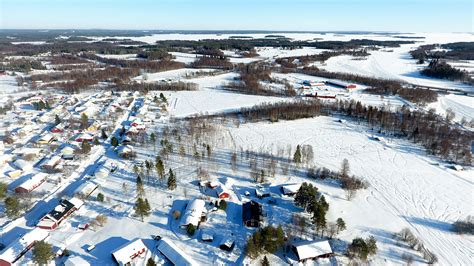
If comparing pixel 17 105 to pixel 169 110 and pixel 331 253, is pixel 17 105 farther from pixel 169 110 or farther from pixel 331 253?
pixel 331 253

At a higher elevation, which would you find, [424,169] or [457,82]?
[457,82]

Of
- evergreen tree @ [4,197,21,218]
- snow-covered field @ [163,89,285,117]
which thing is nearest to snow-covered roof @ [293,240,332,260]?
evergreen tree @ [4,197,21,218]

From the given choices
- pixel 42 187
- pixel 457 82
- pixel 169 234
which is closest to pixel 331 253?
pixel 169 234

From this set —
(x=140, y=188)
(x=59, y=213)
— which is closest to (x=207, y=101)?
(x=140, y=188)

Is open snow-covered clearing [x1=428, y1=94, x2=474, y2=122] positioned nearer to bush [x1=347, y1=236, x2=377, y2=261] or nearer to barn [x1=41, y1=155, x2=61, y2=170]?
bush [x1=347, y1=236, x2=377, y2=261]

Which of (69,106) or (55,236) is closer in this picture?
(55,236)

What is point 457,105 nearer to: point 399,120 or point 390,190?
point 399,120
